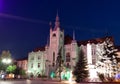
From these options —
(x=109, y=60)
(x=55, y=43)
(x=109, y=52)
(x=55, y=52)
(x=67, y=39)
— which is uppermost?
(x=67, y=39)

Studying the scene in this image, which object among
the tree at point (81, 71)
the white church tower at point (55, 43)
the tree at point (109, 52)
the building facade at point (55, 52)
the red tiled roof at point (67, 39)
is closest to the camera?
the tree at point (109, 52)

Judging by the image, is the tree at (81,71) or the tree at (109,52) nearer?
the tree at (109,52)

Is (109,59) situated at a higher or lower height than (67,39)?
lower

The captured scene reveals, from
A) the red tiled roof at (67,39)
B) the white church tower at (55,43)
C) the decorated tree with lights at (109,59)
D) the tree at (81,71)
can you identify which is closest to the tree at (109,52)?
the decorated tree with lights at (109,59)

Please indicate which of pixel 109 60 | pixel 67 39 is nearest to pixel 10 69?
pixel 67 39

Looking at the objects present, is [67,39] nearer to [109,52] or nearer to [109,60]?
[109,52]

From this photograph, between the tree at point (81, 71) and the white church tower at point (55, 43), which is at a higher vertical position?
the white church tower at point (55, 43)

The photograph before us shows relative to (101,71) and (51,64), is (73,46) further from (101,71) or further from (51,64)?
(101,71)

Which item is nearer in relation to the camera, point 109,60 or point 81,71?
point 109,60

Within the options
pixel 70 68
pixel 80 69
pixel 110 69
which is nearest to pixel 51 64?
pixel 70 68

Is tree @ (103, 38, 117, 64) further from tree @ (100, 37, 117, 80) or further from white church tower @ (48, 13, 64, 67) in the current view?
white church tower @ (48, 13, 64, 67)

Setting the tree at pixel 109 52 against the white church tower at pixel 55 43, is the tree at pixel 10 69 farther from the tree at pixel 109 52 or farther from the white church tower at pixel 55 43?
the tree at pixel 109 52

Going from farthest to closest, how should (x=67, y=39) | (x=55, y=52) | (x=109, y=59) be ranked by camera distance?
(x=67, y=39) < (x=55, y=52) < (x=109, y=59)

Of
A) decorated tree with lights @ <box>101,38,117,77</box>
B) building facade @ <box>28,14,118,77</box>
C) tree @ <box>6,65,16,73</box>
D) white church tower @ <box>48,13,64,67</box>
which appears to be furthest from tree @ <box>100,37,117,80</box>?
tree @ <box>6,65,16,73</box>
